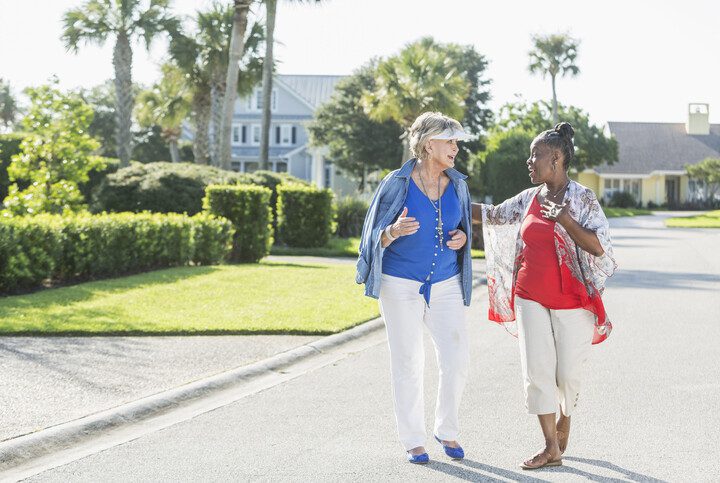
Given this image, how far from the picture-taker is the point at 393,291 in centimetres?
593

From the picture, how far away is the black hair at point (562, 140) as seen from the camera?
5.75 metres

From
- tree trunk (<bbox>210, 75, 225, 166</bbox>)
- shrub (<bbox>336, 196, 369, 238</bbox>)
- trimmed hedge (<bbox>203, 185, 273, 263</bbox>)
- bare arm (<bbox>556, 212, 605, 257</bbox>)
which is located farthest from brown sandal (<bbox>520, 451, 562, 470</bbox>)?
tree trunk (<bbox>210, 75, 225, 166</bbox>)

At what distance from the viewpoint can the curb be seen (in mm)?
6021

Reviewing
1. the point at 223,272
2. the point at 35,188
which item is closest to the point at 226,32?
the point at 35,188

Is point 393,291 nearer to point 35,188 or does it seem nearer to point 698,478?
point 698,478

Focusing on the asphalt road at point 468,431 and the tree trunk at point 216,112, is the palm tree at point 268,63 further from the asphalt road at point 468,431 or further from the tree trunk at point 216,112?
the asphalt road at point 468,431

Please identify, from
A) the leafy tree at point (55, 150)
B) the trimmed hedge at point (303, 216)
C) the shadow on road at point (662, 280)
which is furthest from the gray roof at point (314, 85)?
the shadow on road at point (662, 280)

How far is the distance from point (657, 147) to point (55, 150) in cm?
7351

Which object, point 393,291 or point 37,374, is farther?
point 37,374

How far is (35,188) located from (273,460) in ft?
56.5

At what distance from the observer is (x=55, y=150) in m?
22.5

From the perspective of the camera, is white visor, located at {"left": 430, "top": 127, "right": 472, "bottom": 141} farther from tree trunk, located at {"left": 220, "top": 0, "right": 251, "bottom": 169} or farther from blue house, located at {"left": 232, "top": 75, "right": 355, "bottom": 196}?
blue house, located at {"left": 232, "top": 75, "right": 355, "bottom": 196}

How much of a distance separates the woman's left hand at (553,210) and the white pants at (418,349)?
75 cm

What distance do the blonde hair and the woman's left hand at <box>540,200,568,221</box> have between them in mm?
728
